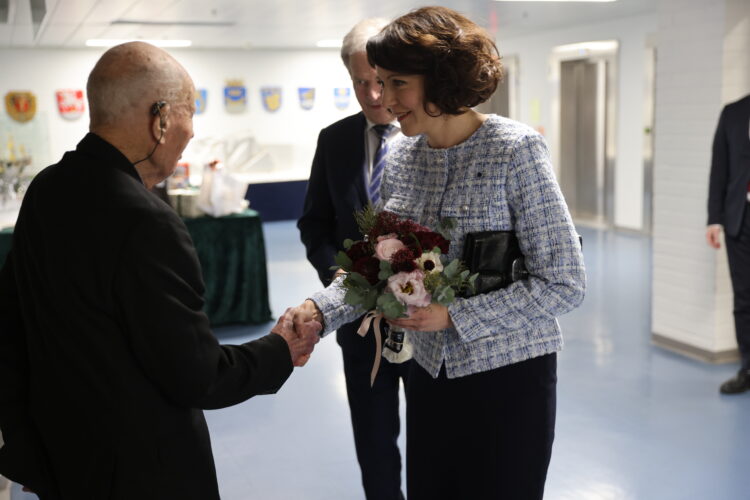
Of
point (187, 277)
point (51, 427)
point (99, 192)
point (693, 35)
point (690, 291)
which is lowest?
point (690, 291)

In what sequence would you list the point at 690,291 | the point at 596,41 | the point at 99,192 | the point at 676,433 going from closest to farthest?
1. the point at 99,192
2. the point at 676,433
3. the point at 690,291
4. the point at 596,41

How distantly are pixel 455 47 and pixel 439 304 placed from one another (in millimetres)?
651

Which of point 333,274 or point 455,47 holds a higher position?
point 455,47

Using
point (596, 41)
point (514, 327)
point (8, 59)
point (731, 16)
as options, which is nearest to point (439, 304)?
point (514, 327)

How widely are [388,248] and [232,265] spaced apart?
5.11 m

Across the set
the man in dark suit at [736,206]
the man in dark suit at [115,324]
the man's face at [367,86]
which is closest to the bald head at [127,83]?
the man in dark suit at [115,324]

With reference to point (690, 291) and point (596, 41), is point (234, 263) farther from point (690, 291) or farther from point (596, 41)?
point (596, 41)

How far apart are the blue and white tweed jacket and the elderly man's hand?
33 centimetres

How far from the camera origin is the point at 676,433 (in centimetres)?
424

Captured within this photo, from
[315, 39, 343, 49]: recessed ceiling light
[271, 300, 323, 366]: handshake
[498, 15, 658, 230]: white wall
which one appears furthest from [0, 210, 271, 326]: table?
[315, 39, 343, 49]: recessed ceiling light

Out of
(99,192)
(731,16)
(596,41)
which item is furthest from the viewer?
(596,41)

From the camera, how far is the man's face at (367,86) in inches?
109

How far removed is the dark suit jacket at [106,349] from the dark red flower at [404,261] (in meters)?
0.42

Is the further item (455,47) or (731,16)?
(731,16)
